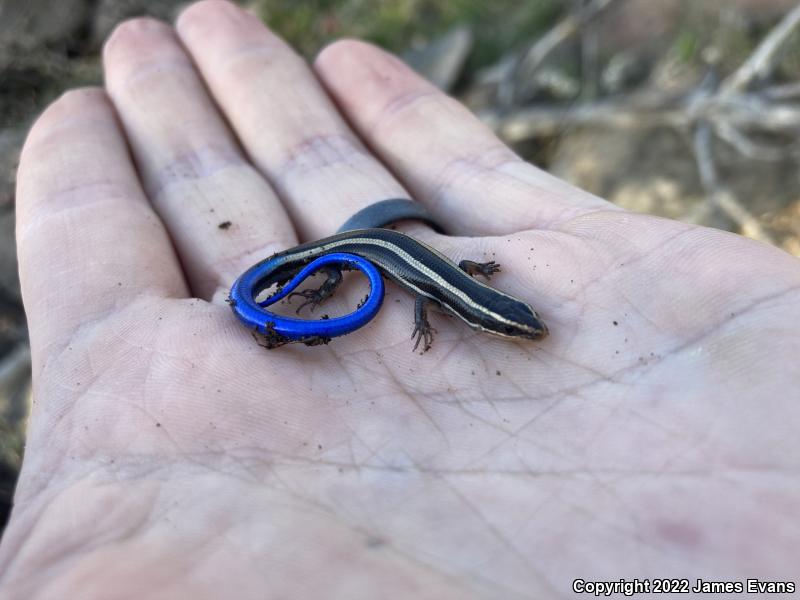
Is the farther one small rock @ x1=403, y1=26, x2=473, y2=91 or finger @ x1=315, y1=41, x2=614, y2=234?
small rock @ x1=403, y1=26, x2=473, y2=91

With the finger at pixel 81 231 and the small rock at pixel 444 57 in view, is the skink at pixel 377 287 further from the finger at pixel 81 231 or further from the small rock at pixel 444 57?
the small rock at pixel 444 57

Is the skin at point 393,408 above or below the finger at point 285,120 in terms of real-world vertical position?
below

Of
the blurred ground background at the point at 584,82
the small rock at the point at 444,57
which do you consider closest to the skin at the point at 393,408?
the blurred ground background at the point at 584,82

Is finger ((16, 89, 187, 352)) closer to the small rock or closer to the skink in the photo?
the skink

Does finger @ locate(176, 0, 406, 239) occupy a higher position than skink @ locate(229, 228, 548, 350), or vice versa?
finger @ locate(176, 0, 406, 239)

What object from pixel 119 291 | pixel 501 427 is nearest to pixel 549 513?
pixel 501 427

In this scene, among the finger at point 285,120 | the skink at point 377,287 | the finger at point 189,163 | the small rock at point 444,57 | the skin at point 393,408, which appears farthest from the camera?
the small rock at point 444,57

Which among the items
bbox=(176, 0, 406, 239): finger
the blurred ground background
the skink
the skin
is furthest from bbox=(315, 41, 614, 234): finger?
the blurred ground background
